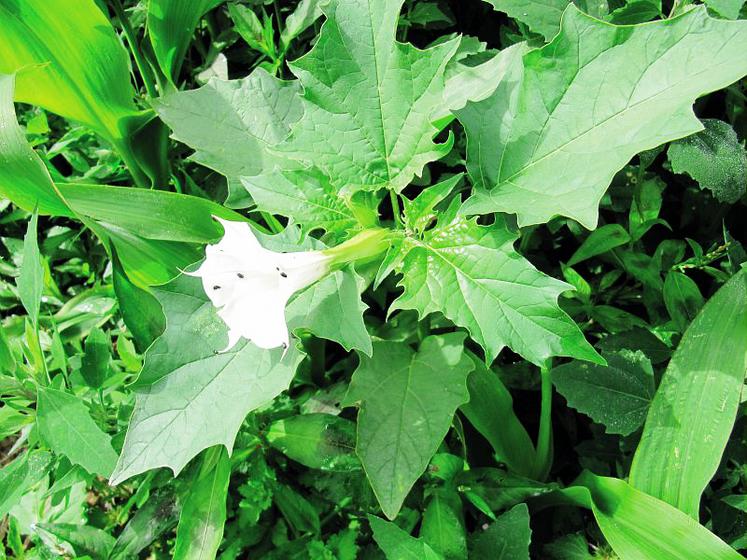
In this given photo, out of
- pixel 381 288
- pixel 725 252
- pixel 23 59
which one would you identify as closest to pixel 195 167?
pixel 23 59

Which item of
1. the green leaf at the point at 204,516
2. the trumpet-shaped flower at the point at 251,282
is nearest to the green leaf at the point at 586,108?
the trumpet-shaped flower at the point at 251,282

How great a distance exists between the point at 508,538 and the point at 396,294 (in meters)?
0.69

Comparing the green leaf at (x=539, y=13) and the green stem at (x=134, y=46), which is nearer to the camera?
the green leaf at (x=539, y=13)

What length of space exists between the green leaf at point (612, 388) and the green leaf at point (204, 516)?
0.75m

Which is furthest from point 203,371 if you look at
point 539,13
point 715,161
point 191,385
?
point 715,161

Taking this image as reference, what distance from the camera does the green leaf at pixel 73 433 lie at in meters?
1.27

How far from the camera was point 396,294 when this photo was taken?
177cm

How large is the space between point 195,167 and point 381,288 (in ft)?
2.58

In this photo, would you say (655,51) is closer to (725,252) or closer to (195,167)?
(725,252)

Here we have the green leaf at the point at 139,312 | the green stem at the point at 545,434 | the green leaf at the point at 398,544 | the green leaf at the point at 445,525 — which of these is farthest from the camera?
the green leaf at the point at 139,312

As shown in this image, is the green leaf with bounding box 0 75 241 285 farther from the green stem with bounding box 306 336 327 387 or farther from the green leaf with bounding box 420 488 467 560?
the green leaf with bounding box 420 488 467 560

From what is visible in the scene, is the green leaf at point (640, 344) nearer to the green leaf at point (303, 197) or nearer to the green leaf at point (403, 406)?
the green leaf at point (403, 406)

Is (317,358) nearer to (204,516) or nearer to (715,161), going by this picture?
(204,516)

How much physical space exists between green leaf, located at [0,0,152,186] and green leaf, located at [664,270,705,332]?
1.37 meters
